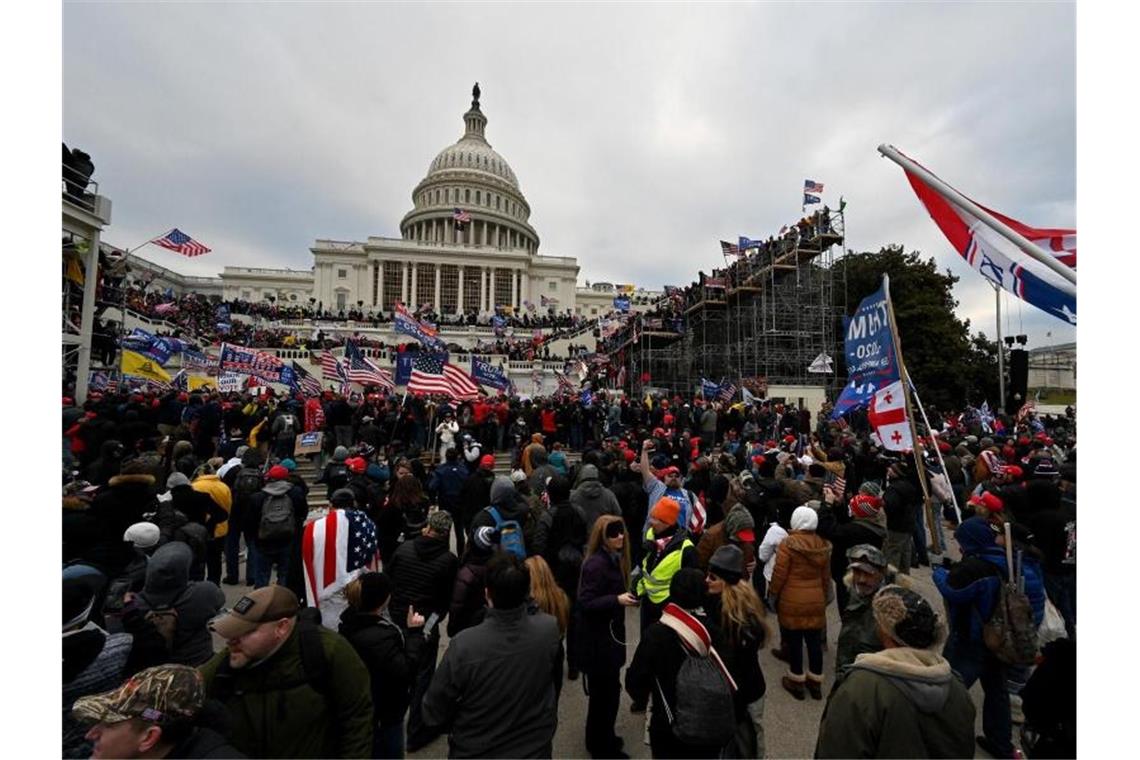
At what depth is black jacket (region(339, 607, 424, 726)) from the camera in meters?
2.46

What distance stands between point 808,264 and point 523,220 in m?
59.4

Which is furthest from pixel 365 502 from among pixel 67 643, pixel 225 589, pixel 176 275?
pixel 176 275

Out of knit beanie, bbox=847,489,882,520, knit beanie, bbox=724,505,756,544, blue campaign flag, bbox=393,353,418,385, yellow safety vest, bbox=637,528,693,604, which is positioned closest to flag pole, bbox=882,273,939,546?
knit beanie, bbox=847,489,882,520

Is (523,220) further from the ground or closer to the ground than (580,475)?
further from the ground

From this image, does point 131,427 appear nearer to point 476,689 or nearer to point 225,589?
point 225,589

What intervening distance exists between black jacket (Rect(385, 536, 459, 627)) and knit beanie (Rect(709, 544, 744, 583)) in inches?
68.5

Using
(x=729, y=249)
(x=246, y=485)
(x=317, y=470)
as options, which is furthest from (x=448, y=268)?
(x=246, y=485)

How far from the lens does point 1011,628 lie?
3.15 m

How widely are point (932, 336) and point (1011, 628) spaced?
92.3ft

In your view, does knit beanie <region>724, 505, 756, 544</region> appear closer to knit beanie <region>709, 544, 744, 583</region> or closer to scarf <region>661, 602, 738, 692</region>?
knit beanie <region>709, 544, 744, 583</region>

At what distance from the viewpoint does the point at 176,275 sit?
69750 millimetres

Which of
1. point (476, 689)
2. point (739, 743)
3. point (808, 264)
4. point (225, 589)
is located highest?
point (808, 264)

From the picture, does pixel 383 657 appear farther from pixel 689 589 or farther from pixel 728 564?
pixel 728 564

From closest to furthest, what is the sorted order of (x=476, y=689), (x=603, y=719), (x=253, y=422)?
(x=476, y=689)
(x=603, y=719)
(x=253, y=422)
